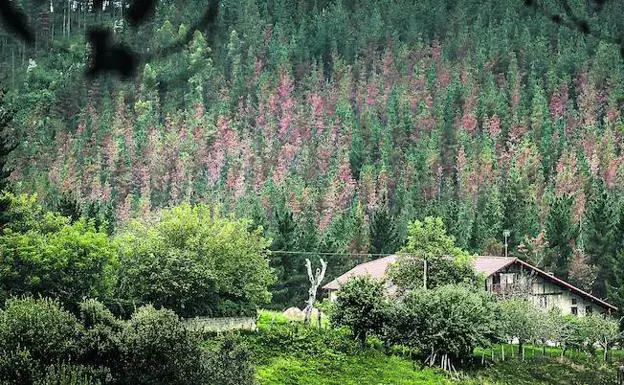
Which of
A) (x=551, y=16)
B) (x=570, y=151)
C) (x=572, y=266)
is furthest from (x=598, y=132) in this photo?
(x=551, y=16)

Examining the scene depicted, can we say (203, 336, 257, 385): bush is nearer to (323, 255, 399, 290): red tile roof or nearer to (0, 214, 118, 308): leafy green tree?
(0, 214, 118, 308): leafy green tree

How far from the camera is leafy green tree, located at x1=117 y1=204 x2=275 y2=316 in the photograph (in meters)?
50.4

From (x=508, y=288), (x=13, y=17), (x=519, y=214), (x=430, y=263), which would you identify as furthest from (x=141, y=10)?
(x=519, y=214)

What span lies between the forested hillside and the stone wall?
40.5m

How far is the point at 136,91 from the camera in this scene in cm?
17612

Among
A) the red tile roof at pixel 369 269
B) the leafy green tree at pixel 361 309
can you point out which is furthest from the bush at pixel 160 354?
the red tile roof at pixel 369 269

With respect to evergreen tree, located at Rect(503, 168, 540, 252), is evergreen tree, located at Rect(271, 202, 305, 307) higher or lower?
lower

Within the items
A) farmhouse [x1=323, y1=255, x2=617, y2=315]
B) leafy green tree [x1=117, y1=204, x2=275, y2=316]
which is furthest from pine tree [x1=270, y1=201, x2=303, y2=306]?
leafy green tree [x1=117, y1=204, x2=275, y2=316]

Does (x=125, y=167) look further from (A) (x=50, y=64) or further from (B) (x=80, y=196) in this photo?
(A) (x=50, y=64)

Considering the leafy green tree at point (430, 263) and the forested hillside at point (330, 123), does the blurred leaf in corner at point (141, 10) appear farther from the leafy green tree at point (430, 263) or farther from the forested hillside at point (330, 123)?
the forested hillside at point (330, 123)

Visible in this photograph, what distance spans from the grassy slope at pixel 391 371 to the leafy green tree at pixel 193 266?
8.92ft

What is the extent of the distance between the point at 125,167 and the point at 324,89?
4455 cm

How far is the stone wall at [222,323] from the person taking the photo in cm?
5047

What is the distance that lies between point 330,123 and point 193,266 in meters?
112
